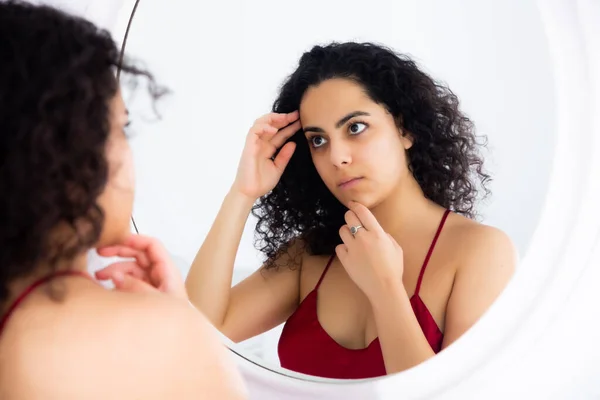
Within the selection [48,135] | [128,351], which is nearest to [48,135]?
[48,135]

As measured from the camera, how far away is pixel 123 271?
31.3 inches

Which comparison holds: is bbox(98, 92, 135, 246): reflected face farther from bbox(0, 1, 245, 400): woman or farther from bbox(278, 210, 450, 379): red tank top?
bbox(278, 210, 450, 379): red tank top

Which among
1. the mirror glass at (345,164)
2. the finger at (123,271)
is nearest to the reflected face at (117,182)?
the finger at (123,271)

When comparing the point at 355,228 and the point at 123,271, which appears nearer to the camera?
the point at 123,271

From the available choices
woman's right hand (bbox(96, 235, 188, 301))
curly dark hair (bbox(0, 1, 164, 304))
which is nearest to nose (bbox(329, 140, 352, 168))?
woman's right hand (bbox(96, 235, 188, 301))

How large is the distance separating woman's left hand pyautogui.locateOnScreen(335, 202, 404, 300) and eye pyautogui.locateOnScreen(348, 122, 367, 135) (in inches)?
4.8

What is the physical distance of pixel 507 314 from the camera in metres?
0.95

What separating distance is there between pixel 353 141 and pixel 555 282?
382 mm

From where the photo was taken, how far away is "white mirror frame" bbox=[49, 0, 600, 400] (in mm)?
871

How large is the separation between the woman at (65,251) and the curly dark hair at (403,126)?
0.43 m

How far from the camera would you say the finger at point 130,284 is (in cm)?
68

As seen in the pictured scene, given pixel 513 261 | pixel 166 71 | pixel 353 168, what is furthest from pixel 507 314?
pixel 166 71

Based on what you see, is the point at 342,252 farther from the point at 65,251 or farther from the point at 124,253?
the point at 65,251

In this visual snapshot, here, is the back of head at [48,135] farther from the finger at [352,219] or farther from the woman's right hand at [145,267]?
the finger at [352,219]
